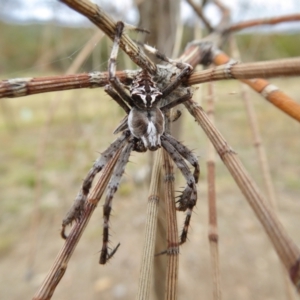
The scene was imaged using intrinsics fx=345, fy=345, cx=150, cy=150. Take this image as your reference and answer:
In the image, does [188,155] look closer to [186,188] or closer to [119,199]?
[186,188]

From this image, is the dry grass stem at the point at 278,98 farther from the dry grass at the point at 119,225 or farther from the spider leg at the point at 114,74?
the dry grass at the point at 119,225

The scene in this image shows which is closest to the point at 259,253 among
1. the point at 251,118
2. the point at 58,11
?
the point at 251,118

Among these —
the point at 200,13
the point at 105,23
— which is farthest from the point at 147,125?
the point at 200,13

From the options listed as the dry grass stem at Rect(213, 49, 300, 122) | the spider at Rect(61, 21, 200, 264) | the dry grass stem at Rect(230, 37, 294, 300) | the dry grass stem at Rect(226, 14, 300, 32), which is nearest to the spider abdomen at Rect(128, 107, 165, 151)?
the spider at Rect(61, 21, 200, 264)

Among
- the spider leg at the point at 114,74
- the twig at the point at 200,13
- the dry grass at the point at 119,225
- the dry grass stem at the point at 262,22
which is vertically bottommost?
the dry grass at the point at 119,225

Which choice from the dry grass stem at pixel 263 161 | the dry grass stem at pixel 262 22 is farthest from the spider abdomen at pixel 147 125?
the dry grass stem at pixel 262 22

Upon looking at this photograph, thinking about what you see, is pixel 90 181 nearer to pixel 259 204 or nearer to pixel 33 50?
pixel 259 204

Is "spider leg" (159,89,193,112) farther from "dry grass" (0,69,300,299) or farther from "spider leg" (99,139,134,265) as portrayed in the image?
"dry grass" (0,69,300,299)
